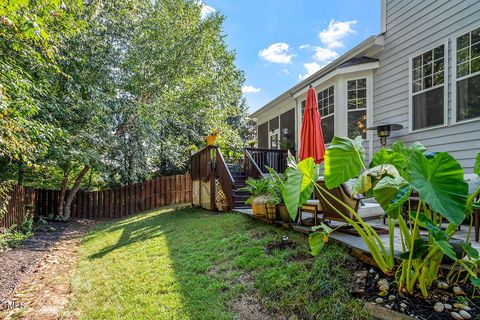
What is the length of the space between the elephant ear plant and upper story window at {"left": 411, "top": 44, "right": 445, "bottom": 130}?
3375 mm

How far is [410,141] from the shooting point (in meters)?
5.74

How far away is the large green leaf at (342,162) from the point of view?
247 cm

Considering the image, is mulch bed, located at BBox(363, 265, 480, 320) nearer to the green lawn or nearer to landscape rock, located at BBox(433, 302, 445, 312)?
landscape rock, located at BBox(433, 302, 445, 312)

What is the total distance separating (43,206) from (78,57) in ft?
18.0

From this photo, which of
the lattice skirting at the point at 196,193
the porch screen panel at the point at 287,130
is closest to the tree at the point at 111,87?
the lattice skirting at the point at 196,193

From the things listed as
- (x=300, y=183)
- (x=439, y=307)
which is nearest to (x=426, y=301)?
(x=439, y=307)

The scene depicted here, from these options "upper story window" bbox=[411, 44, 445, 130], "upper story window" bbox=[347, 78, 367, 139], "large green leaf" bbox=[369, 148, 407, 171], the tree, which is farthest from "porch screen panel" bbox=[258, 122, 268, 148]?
"large green leaf" bbox=[369, 148, 407, 171]

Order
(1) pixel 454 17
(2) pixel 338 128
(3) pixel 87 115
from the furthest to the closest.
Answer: (3) pixel 87 115
(2) pixel 338 128
(1) pixel 454 17

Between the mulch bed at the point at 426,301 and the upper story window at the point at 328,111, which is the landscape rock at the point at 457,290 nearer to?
the mulch bed at the point at 426,301

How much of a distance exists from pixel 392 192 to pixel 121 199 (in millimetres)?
11193

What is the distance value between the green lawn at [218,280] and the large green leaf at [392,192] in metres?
0.88

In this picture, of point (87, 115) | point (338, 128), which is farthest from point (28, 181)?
point (338, 128)

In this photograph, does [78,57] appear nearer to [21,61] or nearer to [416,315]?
[21,61]

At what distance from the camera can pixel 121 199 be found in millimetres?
11469
